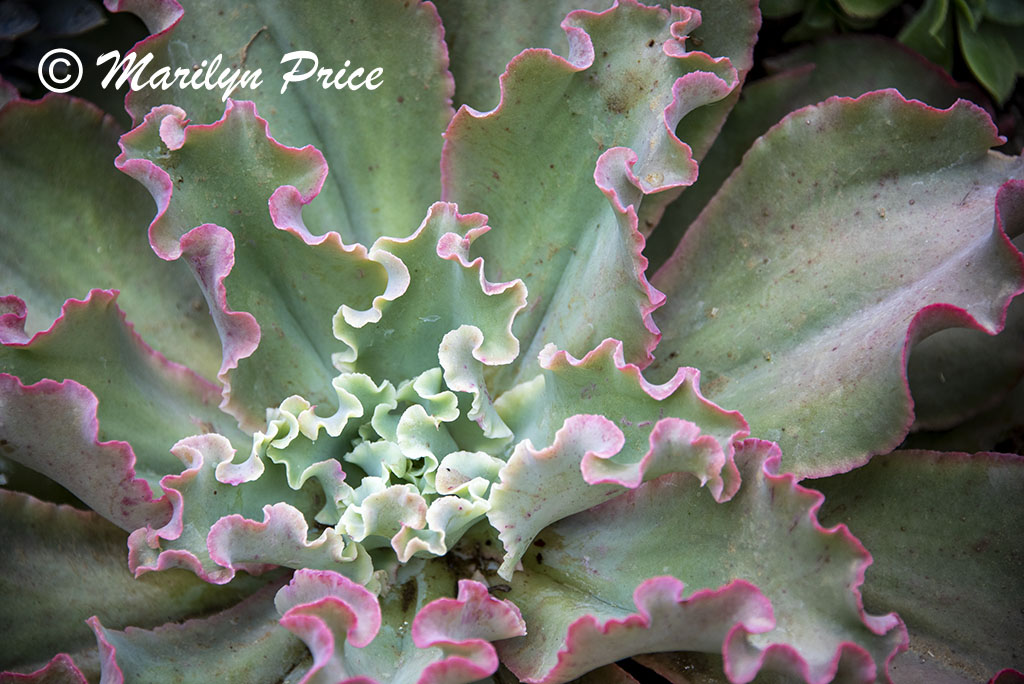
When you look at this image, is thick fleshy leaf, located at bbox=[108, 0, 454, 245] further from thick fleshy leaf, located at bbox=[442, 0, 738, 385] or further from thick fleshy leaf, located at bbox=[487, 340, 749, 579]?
thick fleshy leaf, located at bbox=[487, 340, 749, 579]

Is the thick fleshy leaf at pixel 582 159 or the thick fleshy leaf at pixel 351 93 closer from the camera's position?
the thick fleshy leaf at pixel 582 159

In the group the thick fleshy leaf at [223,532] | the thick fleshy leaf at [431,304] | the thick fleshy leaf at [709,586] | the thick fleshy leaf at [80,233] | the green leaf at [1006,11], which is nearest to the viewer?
the thick fleshy leaf at [709,586]

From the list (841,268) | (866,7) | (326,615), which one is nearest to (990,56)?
(866,7)

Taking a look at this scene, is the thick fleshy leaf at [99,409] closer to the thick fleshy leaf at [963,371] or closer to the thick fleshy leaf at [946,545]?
the thick fleshy leaf at [946,545]

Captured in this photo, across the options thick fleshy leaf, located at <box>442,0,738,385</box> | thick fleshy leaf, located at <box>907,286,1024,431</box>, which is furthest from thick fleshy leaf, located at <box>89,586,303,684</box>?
thick fleshy leaf, located at <box>907,286,1024,431</box>
